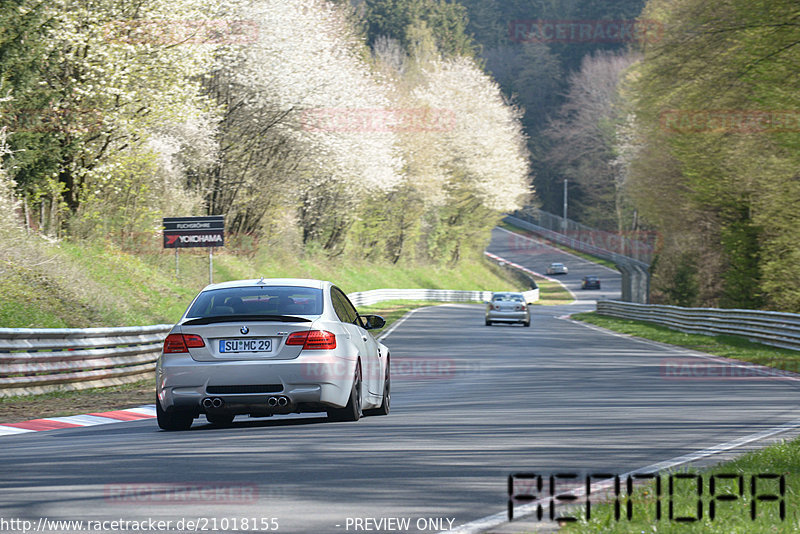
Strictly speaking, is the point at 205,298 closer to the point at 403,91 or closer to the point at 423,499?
the point at 423,499

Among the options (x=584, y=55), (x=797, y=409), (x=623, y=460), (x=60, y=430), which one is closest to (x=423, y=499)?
(x=623, y=460)

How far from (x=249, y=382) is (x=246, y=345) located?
0.37 metres

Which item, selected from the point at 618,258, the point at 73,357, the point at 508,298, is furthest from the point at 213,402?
the point at 618,258

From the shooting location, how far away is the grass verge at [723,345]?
2433 cm

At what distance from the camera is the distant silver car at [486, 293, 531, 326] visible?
4472 cm

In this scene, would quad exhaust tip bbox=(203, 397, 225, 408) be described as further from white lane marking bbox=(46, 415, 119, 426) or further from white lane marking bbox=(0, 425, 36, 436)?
white lane marking bbox=(46, 415, 119, 426)

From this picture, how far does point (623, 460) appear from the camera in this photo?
9.34 m

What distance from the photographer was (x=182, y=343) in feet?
38.0

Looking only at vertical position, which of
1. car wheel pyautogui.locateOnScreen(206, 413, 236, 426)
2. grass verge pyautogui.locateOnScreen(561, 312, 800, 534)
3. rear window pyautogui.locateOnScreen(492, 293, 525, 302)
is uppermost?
rear window pyautogui.locateOnScreen(492, 293, 525, 302)

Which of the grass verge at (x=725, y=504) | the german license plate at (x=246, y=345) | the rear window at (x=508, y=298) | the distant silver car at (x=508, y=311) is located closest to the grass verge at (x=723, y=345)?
the distant silver car at (x=508, y=311)

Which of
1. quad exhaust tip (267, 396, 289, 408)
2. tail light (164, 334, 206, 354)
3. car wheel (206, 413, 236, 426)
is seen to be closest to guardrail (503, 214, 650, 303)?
car wheel (206, 413, 236, 426)

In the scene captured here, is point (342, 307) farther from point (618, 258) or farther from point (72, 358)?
point (618, 258)

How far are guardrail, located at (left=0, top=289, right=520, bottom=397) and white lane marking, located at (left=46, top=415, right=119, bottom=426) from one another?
6.42ft

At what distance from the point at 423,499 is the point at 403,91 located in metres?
76.1
